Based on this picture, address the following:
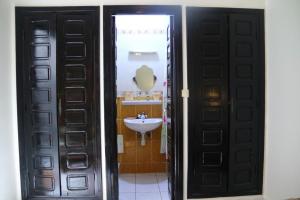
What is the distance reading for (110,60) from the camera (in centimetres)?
254

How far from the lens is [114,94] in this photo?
2.57m

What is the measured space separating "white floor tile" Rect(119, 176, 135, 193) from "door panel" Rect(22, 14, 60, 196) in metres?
0.98

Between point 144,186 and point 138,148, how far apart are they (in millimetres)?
629

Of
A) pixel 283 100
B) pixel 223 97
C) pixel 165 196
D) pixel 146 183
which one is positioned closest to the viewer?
pixel 283 100

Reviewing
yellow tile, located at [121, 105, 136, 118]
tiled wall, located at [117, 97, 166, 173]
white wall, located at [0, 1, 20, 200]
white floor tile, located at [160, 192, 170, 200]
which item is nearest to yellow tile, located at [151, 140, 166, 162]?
tiled wall, located at [117, 97, 166, 173]

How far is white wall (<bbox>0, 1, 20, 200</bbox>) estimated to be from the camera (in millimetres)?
2395

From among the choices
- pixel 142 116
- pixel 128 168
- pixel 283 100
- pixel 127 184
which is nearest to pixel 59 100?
pixel 142 116

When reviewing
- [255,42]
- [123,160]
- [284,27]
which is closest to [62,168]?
[123,160]

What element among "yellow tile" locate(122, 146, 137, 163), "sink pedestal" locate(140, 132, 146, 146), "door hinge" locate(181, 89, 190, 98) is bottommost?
"yellow tile" locate(122, 146, 137, 163)

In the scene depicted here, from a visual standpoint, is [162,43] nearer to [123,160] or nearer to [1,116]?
[123,160]

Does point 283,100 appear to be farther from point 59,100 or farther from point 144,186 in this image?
point 59,100

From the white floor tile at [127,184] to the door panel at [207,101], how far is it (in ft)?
3.24

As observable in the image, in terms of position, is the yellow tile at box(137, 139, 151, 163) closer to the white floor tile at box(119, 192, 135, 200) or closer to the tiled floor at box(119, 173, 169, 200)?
the tiled floor at box(119, 173, 169, 200)

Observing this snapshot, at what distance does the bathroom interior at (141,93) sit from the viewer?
11.9 feet
